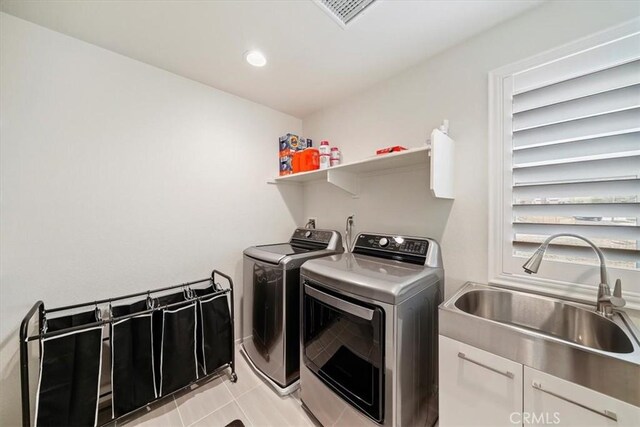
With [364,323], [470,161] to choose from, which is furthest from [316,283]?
[470,161]

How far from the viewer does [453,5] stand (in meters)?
1.24

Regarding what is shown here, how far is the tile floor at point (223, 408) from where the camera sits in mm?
1431

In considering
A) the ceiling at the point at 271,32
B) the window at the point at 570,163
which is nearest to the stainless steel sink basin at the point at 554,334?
the window at the point at 570,163

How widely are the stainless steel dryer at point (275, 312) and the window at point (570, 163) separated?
129 cm

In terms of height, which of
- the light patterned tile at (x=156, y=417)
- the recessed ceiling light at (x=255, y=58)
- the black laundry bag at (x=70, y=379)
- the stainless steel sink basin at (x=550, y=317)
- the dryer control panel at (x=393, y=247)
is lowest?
the light patterned tile at (x=156, y=417)

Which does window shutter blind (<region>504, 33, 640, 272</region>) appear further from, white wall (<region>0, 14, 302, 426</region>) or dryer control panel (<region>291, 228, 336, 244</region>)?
white wall (<region>0, 14, 302, 426</region>)

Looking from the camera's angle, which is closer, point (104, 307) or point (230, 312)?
point (104, 307)

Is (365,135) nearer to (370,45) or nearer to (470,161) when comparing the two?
(370,45)

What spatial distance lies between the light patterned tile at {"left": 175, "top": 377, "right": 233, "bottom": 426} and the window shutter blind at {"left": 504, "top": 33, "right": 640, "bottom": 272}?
6.94ft

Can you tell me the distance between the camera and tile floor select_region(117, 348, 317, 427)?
1.43m

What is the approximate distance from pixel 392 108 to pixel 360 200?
0.81 metres

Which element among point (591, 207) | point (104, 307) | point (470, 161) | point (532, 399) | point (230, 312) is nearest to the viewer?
point (532, 399)

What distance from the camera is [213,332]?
1.70 metres

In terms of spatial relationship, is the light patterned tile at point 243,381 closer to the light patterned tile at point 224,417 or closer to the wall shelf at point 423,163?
the light patterned tile at point 224,417
